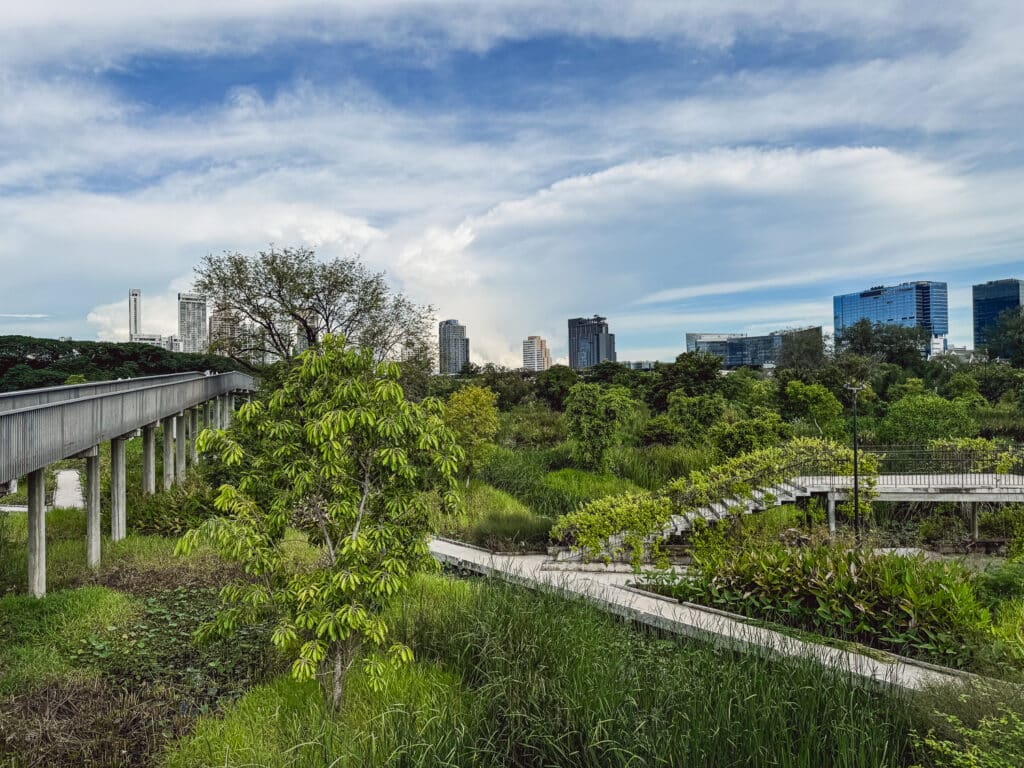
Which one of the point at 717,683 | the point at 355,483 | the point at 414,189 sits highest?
the point at 414,189

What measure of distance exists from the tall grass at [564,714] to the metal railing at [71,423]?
3.40 meters

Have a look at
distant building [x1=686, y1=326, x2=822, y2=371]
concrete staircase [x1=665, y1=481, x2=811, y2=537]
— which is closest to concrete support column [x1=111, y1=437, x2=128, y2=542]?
concrete staircase [x1=665, y1=481, x2=811, y2=537]

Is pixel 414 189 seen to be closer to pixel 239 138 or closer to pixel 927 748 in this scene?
pixel 239 138

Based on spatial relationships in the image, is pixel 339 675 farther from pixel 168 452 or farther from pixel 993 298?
pixel 993 298

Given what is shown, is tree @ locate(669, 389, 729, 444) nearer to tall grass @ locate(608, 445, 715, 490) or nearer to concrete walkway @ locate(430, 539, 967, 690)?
tall grass @ locate(608, 445, 715, 490)

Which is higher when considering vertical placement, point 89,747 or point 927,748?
point 927,748

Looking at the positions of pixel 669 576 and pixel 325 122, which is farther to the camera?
pixel 325 122

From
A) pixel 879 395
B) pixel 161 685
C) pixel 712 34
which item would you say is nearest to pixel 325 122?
pixel 712 34

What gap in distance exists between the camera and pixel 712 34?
10539 millimetres

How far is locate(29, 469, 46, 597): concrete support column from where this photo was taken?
7.24 metres

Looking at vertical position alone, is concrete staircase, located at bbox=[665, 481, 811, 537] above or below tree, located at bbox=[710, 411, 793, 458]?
below

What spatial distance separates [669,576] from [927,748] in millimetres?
5029

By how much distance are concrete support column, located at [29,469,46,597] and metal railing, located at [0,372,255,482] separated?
1.33 feet

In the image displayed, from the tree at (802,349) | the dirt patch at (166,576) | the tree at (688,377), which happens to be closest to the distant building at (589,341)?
the tree at (802,349)
